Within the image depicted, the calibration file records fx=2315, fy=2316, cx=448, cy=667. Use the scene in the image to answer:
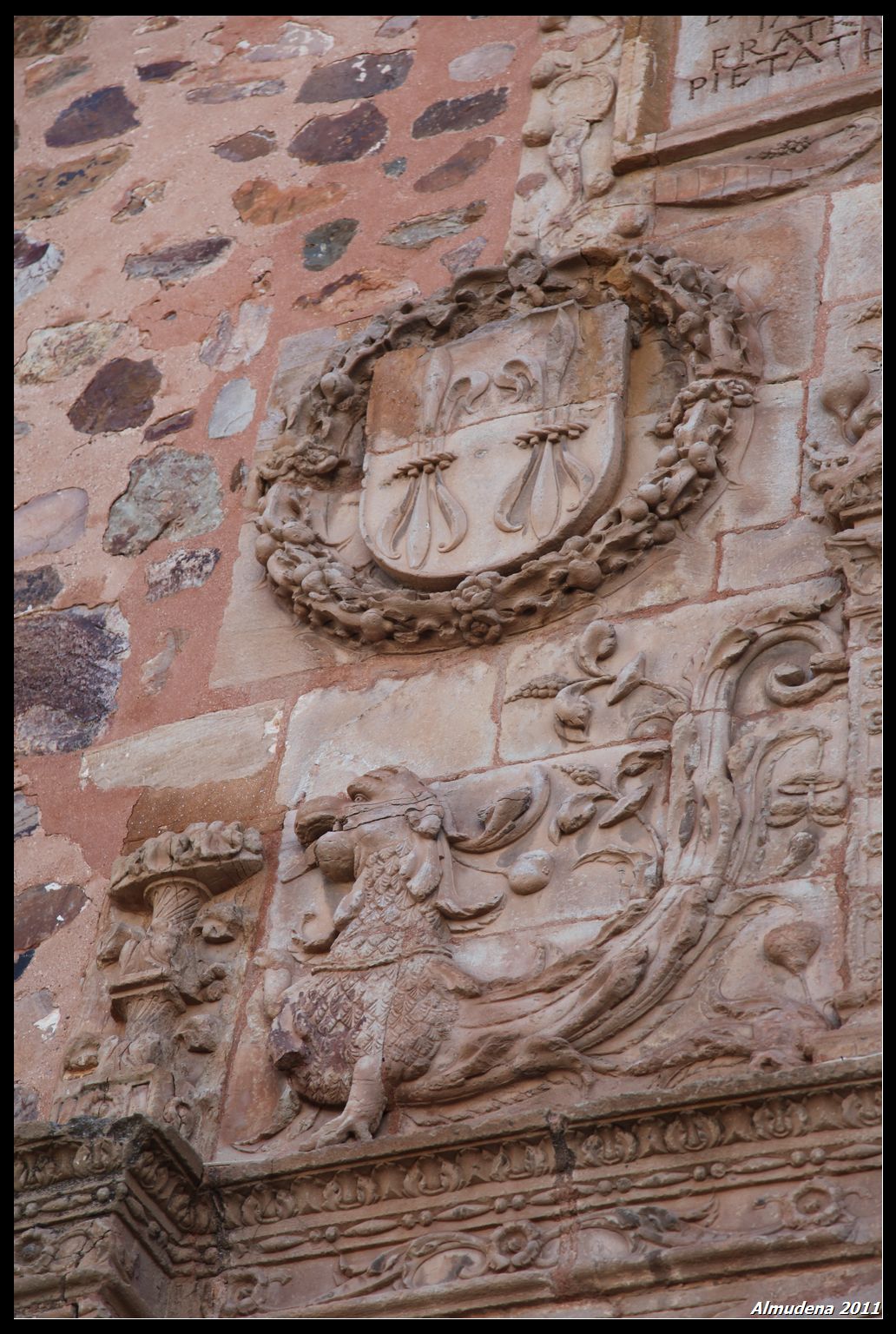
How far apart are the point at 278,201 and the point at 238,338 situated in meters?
0.58

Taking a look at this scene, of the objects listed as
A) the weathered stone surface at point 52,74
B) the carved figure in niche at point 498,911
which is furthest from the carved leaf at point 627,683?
the weathered stone surface at point 52,74

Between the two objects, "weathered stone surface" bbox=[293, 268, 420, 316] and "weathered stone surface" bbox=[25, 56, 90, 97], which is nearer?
"weathered stone surface" bbox=[293, 268, 420, 316]

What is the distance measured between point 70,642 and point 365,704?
3.60 ft

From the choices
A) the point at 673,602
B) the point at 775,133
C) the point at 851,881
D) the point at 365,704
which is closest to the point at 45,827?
the point at 365,704

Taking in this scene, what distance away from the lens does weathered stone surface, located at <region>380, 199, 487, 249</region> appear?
21.6ft

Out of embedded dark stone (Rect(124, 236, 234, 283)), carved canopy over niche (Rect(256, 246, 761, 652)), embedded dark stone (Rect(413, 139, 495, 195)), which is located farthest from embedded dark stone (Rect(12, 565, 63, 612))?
embedded dark stone (Rect(413, 139, 495, 195))

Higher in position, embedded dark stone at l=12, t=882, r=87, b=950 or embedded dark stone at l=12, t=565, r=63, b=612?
embedded dark stone at l=12, t=565, r=63, b=612

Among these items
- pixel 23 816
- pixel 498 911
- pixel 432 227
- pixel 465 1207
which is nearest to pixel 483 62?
pixel 432 227

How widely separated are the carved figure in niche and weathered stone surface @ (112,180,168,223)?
2766 mm

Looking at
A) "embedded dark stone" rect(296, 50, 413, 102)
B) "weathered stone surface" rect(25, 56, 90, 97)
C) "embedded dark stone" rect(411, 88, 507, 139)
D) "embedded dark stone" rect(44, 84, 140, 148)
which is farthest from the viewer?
"weathered stone surface" rect(25, 56, 90, 97)

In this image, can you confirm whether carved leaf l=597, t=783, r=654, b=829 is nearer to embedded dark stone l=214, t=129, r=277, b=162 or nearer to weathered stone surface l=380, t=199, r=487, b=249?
weathered stone surface l=380, t=199, r=487, b=249

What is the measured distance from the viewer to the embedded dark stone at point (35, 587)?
6.41 m

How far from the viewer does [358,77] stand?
7281 millimetres

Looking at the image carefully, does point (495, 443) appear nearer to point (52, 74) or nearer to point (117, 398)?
point (117, 398)
